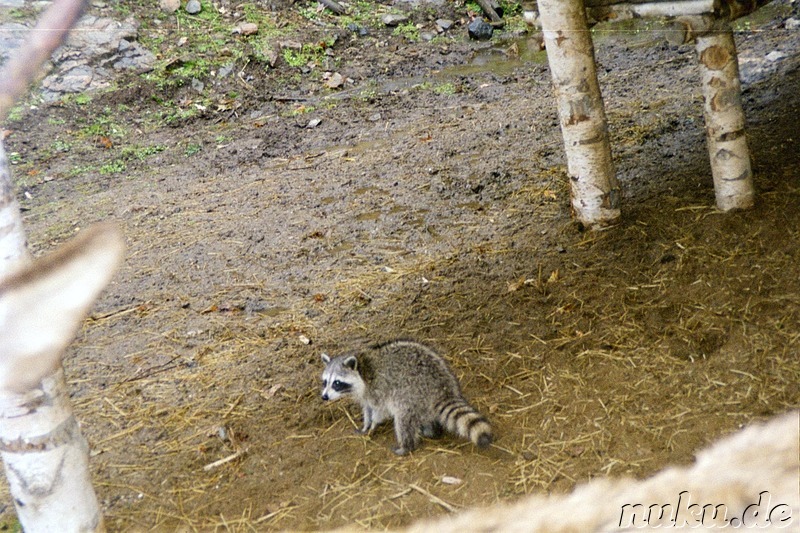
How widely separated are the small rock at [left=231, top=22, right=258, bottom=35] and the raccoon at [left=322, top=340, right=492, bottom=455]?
29.4ft

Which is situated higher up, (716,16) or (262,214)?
(716,16)

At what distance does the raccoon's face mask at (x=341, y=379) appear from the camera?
406 centimetres

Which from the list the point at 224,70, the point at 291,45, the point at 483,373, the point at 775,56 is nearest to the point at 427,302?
the point at 483,373

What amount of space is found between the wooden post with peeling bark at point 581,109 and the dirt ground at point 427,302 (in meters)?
0.25

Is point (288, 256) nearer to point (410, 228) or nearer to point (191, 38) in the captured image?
point (410, 228)

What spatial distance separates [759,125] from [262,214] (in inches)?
163

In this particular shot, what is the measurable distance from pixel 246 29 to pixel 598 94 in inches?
324

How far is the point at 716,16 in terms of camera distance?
4465mm

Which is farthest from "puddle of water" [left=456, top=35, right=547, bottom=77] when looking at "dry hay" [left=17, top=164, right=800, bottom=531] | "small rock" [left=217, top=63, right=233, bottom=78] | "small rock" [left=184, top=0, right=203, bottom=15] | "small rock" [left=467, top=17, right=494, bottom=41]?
"dry hay" [left=17, top=164, right=800, bottom=531]

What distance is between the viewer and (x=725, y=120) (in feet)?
15.9

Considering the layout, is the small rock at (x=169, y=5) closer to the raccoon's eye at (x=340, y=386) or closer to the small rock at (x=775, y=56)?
the small rock at (x=775, y=56)

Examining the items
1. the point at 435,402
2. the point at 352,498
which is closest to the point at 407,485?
the point at 352,498

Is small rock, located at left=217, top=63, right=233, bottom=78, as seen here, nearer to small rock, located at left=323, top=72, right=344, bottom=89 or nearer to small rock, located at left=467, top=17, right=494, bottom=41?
small rock, located at left=323, top=72, right=344, bottom=89

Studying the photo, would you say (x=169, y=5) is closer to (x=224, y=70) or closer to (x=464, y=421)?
(x=224, y=70)
